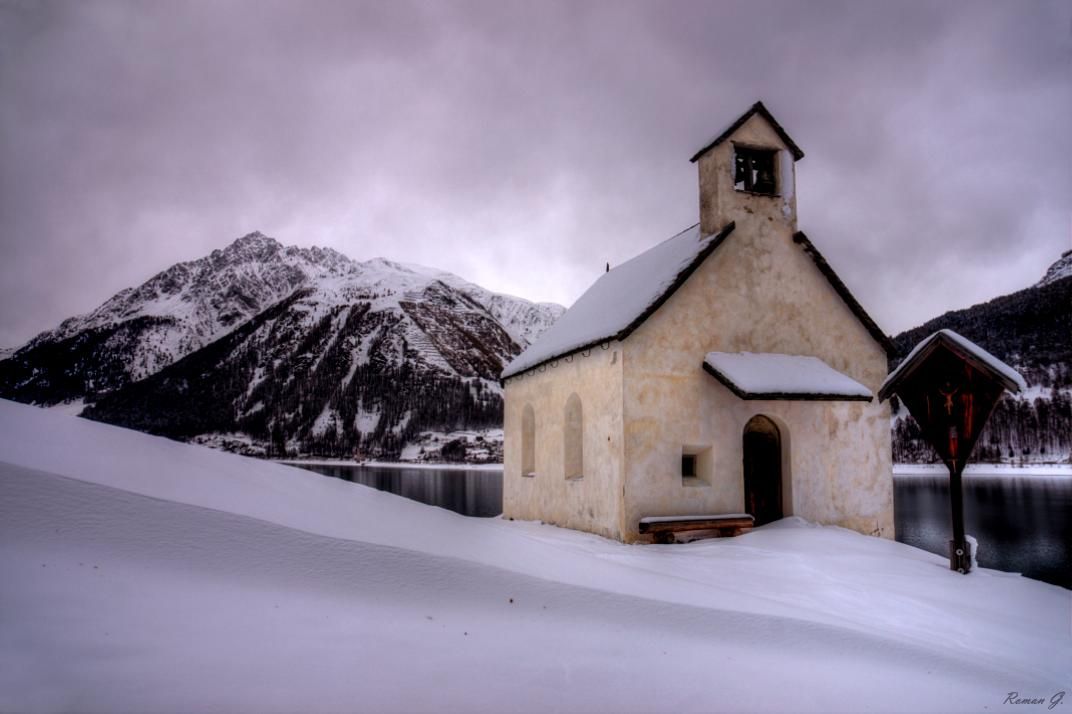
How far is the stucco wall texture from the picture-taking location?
1303 cm

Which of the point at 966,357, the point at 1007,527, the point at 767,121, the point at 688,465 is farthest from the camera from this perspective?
the point at 1007,527

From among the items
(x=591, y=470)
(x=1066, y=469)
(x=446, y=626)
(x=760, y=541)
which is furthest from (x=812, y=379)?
(x=1066, y=469)

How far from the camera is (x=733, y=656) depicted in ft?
15.2

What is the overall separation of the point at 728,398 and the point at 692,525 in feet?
9.29

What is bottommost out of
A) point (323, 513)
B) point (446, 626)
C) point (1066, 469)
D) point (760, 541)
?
point (1066, 469)

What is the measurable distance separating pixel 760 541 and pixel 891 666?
21.3ft

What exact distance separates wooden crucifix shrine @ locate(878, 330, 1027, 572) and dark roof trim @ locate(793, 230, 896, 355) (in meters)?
4.56

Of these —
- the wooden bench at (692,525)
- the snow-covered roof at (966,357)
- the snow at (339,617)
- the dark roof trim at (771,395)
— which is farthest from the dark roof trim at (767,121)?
the snow at (339,617)

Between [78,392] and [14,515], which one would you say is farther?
[78,392]

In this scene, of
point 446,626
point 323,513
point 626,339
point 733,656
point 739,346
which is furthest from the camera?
point 739,346

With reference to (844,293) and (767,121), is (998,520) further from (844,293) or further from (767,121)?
(767,121)

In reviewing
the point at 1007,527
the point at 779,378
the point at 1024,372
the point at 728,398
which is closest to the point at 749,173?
the point at 779,378

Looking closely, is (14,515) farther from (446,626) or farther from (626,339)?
(626,339)

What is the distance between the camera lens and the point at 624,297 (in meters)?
15.8
